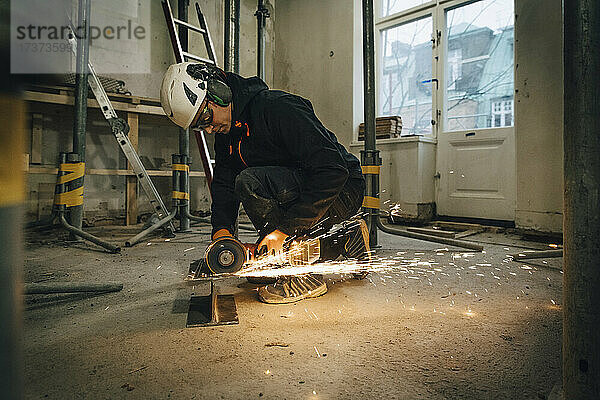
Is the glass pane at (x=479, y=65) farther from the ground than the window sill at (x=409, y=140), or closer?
farther from the ground

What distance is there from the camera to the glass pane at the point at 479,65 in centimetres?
437

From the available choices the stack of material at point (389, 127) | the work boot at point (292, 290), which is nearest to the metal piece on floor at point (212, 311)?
the work boot at point (292, 290)

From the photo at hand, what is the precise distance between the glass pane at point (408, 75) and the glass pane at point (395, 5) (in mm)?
205

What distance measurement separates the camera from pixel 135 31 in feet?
16.1

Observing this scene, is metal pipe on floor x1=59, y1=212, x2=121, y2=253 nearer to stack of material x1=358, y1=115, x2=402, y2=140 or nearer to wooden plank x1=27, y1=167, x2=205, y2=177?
wooden plank x1=27, y1=167, x2=205, y2=177

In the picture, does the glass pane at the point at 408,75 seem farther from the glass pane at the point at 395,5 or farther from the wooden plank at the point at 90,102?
the wooden plank at the point at 90,102

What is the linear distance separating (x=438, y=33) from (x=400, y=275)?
358 centimetres

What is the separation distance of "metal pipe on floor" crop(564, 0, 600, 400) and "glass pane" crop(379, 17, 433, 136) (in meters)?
4.35

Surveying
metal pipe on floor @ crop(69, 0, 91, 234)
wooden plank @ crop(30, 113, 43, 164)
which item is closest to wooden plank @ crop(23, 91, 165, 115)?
metal pipe on floor @ crop(69, 0, 91, 234)

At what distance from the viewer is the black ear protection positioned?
192 centimetres

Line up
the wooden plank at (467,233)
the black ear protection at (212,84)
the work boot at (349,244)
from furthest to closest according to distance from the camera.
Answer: the wooden plank at (467,233) < the work boot at (349,244) < the black ear protection at (212,84)

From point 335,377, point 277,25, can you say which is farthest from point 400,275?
point 277,25

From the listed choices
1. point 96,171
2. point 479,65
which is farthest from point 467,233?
point 96,171

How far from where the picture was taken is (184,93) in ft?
6.16
